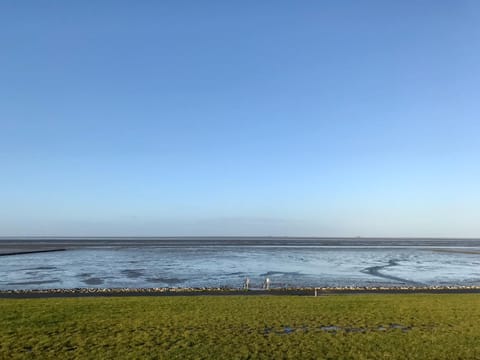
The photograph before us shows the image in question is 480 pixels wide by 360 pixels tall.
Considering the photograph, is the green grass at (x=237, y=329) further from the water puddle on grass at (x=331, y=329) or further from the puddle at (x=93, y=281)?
the puddle at (x=93, y=281)

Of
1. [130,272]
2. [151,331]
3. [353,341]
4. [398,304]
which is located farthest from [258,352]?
[130,272]

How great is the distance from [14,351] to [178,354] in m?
4.26

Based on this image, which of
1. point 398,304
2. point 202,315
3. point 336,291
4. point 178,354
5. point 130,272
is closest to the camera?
point 178,354

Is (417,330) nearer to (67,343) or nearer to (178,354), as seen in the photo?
(178,354)

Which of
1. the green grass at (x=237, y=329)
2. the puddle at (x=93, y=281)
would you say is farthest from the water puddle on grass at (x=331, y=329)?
the puddle at (x=93, y=281)

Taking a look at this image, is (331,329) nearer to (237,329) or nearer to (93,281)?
(237,329)

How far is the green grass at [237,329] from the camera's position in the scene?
11211 millimetres

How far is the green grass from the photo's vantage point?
36.8 ft

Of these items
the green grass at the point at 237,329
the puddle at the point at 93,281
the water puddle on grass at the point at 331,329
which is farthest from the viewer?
the puddle at the point at 93,281

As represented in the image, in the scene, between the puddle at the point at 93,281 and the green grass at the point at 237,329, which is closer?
the green grass at the point at 237,329

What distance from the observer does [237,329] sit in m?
13.8

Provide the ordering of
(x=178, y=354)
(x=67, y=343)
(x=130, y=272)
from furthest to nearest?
(x=130, y=272) → (x=67, y=343) → (x=178, y=354)

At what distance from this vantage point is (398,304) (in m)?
19.1

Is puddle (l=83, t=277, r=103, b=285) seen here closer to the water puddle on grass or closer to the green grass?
the green grass
